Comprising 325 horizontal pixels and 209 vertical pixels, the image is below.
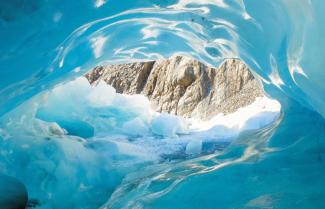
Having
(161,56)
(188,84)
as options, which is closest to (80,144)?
(161,56)

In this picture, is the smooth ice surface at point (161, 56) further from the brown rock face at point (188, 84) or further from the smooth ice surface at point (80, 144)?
the brown rock face at point (188, 84)

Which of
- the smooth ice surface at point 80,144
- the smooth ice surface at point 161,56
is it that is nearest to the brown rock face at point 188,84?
the smooth ice surface at point 80,144

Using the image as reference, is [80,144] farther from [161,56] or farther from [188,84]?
[188,84]


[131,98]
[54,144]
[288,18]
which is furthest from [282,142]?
[131,98]

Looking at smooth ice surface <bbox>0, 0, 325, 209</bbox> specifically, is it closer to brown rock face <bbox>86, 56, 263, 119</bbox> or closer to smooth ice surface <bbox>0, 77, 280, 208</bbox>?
smooth ice surface <bbox>0, 77, 280, 208</bbox>

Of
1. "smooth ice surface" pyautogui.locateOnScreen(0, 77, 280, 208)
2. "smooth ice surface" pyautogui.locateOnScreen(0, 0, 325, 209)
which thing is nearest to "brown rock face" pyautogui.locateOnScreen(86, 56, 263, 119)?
"smooth ice surface" pyautogui.locateOnScreen(0, 77, 280, 208)
